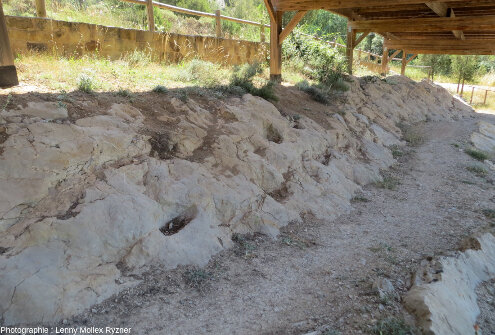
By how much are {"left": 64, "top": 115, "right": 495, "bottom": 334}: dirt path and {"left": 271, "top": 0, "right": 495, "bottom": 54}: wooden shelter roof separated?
5211 millimetres

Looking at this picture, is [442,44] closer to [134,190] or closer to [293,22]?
[293,22]

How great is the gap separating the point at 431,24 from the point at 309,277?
11.0 meters

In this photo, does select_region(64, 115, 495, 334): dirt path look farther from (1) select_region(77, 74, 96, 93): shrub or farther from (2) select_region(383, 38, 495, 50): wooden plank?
(2) select_region(383, 38, 495, 50): wooden plank

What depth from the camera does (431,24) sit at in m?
11.5

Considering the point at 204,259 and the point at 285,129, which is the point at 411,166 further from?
the point at 204,259

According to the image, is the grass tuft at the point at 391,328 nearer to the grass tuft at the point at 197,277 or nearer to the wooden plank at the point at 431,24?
the grass tuft at the point at 197,277

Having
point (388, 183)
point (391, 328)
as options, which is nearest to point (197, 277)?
point (391, 328)

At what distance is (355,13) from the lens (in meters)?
12.6

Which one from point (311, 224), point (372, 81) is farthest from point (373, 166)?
point (372, 81)

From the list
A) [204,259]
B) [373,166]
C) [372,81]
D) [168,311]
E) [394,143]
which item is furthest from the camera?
[372,81]

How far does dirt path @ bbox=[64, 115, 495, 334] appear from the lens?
2.96 meters

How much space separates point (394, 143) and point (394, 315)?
7136 millimetres

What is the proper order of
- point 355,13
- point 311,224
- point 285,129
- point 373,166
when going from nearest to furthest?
1. point 311,224
2. point 285,129
3. point 373,166
4. point 355,13

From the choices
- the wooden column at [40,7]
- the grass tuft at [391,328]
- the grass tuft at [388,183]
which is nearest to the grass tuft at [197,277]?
the grass tuft at [391,328]
